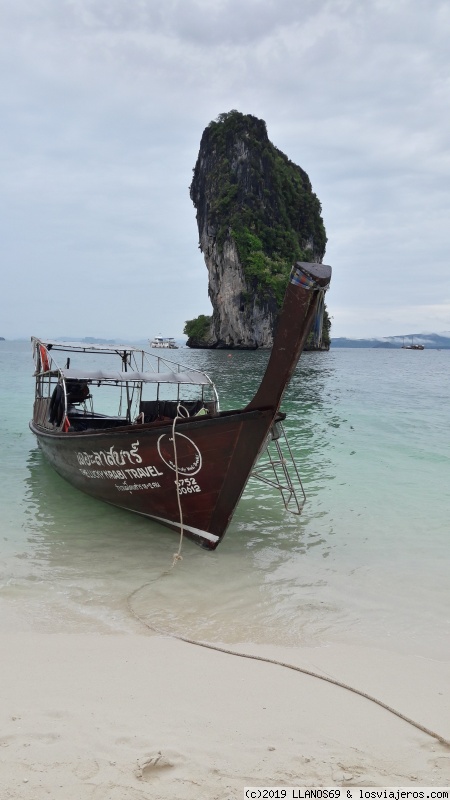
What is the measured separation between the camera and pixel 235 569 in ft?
18.0

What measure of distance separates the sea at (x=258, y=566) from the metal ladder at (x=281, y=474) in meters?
0.21

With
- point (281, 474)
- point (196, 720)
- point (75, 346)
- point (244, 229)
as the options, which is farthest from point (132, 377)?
point (244, 229)

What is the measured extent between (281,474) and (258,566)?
14.7ft

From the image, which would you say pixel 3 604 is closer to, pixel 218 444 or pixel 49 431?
pixel 218 444

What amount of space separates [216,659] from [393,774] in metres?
1.41

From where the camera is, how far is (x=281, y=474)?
10.0 m

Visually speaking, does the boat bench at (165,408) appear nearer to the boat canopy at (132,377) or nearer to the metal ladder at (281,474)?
the boat canopy at (132,377)

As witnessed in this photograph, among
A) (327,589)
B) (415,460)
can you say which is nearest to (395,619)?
(327,589)

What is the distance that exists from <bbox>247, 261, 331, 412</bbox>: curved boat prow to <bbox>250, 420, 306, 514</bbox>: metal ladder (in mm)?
413

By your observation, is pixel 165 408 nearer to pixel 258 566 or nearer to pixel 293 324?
pixel 258 566

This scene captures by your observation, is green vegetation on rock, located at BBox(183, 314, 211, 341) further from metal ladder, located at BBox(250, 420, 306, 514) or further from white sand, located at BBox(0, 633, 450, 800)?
white sand, located at BBox(0, 633, 450, 800)

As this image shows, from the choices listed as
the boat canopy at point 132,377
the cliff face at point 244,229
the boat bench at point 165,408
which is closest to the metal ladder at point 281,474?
the boat bench at point 165,408

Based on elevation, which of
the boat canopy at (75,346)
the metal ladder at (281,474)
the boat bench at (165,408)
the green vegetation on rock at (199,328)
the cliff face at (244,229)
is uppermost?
the cliff face at (244,229)

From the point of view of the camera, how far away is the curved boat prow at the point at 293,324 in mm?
4801
